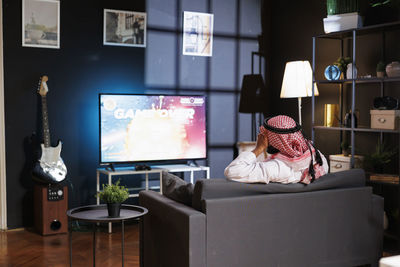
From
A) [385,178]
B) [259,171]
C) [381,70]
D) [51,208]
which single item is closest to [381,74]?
[381,70]

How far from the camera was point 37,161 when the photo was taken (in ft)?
15.9

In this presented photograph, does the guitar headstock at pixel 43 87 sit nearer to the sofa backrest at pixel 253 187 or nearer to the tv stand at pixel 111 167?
the tv stand at pixel 111 167

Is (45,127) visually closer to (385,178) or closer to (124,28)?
(124,28)

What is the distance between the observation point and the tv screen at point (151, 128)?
505 cm

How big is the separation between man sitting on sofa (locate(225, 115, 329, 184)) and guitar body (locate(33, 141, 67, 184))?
239cm

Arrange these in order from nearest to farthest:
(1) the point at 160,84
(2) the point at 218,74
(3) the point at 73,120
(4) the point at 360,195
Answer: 1. (4) the point at 360,195
2. (3) the point at 73,120
3. (1) the point at 160,84
4. (2) the point at 218,74

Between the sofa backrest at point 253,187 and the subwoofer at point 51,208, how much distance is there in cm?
231

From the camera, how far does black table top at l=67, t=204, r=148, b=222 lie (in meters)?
2.92

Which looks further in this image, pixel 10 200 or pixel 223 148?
pixel 223 148

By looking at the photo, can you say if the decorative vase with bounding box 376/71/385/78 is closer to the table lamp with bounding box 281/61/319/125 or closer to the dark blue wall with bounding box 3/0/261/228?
the table lamp with bounding box 281/61/319/125

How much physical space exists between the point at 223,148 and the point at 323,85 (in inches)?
55.4

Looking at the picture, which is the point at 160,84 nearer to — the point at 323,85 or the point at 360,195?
the point at 323,85

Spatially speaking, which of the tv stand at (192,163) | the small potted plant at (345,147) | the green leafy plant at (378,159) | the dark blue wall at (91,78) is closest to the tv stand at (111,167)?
the dark blue wall at (91,78)

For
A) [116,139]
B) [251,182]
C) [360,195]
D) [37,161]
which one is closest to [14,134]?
[37,161]
